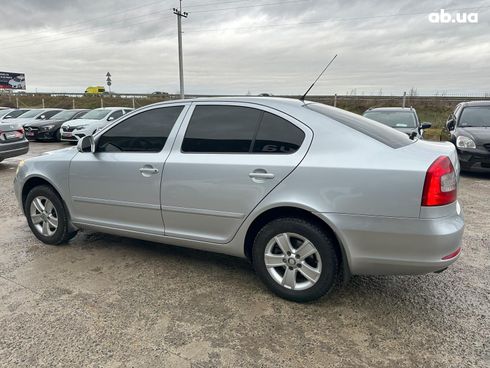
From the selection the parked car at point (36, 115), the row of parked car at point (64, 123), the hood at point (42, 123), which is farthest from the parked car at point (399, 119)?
the parked car at point (36, 115)

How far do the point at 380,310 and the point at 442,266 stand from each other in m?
0.58

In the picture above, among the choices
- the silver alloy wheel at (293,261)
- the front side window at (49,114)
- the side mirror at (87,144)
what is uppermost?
the front side window at (49,114)

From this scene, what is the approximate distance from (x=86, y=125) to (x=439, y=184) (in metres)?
13.4

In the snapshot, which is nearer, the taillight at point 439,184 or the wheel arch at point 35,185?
the taillight at point 439,184

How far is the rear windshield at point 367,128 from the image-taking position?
287 cm

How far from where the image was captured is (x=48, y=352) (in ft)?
8.07

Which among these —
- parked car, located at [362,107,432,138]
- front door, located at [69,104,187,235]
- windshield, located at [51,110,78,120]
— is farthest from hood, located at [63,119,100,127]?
front door, located at [69,104,187,235]

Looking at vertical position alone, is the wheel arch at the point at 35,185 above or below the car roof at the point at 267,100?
below

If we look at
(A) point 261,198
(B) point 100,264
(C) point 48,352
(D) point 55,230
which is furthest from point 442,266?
(D) point 55,230

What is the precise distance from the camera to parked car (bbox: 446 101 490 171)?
7.47 meters

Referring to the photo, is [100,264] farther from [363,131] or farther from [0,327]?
[363,131]

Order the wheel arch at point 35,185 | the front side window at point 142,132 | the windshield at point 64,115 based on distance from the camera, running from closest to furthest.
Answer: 1. the front side window at point 142,132
2. the wheel arch at point 35,185
3. the windshield at point 64,115

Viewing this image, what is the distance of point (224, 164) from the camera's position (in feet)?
10.2

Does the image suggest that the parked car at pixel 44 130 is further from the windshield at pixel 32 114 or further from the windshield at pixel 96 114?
the windshield at pixel 32 114
